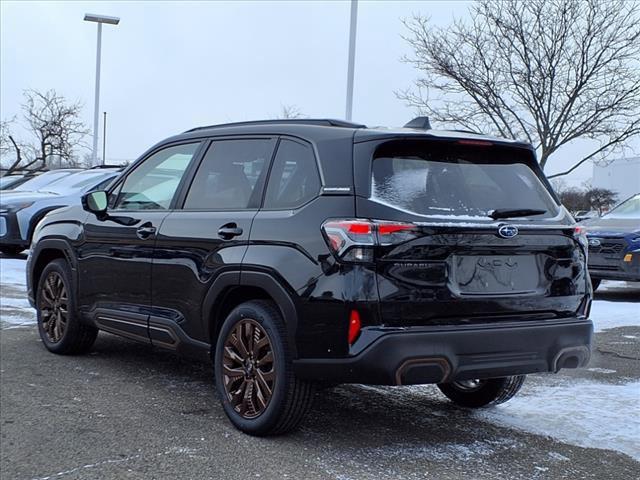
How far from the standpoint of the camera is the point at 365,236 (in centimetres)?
368

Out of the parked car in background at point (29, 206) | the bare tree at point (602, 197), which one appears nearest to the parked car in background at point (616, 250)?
the parked car in background at point (29, 206)

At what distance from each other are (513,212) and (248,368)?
168 centimetres

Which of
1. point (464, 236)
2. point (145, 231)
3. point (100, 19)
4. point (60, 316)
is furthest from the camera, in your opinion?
point (100, 19)

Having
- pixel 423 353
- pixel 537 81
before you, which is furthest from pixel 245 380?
pixel 537 81

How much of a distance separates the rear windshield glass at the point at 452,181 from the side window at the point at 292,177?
1.28ft

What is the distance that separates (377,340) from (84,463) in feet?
5.21

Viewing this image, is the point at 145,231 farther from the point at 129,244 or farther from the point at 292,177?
the point at 292,177

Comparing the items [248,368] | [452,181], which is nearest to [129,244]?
[248,368]

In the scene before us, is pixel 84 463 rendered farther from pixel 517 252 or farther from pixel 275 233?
pixel 517 252

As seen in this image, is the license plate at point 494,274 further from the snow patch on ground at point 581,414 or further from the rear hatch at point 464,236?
the snow patch on ground at point 581,414

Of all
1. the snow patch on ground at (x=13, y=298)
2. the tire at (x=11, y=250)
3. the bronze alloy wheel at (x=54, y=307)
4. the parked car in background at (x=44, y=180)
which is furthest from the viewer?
the parked car in background at (x=44, y=180)

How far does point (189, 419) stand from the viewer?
4551mm

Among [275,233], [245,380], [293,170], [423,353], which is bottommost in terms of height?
[245,380]

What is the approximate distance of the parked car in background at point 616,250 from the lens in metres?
10.3
